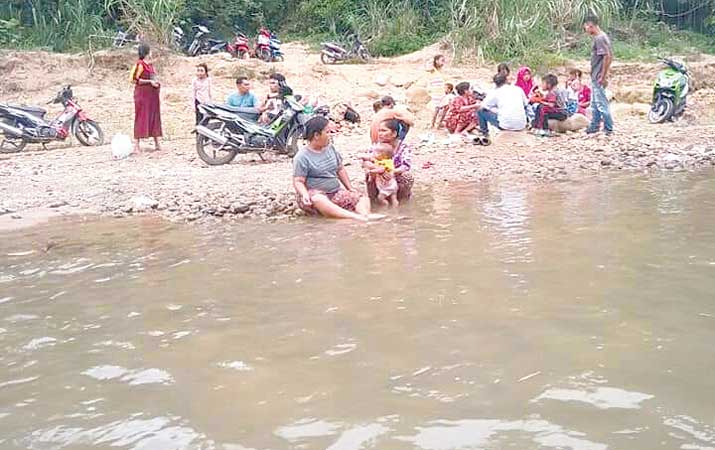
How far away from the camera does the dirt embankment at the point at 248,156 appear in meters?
8.12

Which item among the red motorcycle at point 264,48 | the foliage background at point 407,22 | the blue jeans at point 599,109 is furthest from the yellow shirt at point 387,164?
the red motorcycle at point 264,48

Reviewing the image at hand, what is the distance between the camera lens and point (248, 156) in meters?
11.0

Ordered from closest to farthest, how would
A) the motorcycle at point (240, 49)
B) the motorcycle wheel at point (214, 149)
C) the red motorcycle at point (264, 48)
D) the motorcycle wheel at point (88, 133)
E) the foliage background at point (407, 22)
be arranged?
the motorcycle wheel at point (214, 149) → the motorcycle wheel at point (88, 133) → the foliage background at point (407, 22) → the red motorcycle at point (264, 48) → the motorcycle at point (240, 49)

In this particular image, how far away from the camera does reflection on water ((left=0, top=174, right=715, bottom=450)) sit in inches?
118

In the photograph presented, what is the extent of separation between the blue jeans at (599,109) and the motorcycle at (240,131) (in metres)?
3.93

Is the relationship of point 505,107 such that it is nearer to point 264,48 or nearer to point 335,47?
point 335,47

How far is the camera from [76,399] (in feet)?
10.9

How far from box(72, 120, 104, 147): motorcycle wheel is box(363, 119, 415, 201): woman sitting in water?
5.97 meters

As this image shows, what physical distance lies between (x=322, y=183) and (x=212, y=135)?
10.6 feet

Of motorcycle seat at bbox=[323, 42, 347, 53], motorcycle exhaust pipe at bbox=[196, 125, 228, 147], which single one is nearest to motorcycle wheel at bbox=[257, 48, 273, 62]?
motorcycle seat at bbox=[323, 42, 347, 53]

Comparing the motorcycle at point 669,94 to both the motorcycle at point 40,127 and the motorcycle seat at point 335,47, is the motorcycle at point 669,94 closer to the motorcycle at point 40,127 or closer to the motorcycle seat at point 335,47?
the motorcycle seat at point 335,47

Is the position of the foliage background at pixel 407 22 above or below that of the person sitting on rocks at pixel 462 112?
above

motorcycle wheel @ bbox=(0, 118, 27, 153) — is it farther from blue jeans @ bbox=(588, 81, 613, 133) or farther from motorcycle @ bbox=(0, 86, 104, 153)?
blue jeans @ bbox=(588, 81, 613, 133)

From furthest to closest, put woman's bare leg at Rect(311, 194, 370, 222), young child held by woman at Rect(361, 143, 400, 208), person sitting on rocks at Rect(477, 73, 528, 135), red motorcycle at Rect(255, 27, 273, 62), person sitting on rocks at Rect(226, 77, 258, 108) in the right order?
red motorcycle at Rect(255, 27, 273, 62)
person sitting on rocks at Rect(477, 73, 528, 135)
person sitting on rocks at Rect(226, 77, 258, 108)
young child held by woman at Rect(361, 143, 400, 208)
woman's bare leg at Rect(311, 194, 370, 222)
